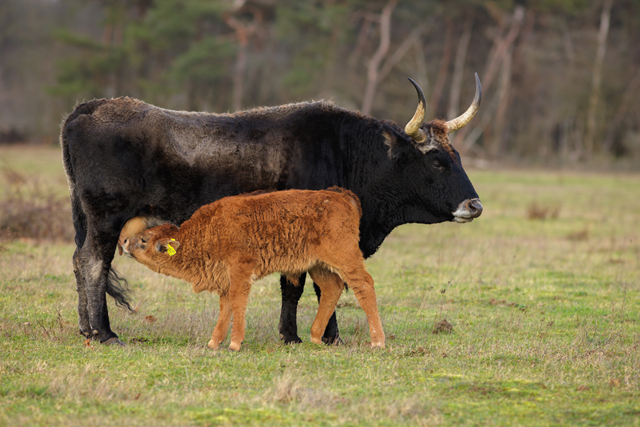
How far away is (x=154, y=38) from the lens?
4153cm

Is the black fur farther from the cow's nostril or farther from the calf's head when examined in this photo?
the calf's head

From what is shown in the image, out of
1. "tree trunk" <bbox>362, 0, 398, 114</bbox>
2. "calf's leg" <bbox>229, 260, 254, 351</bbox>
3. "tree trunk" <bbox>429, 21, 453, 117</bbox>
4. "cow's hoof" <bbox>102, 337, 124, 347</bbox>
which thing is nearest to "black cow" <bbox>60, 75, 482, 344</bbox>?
"cow's hoof" <bbox>102, 337, 124, 347</bbox>

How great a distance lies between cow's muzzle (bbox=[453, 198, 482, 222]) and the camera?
7.24 m

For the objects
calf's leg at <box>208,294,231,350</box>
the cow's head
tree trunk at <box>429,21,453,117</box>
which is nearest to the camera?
calf's leg at <box>208,294,231,350</box>

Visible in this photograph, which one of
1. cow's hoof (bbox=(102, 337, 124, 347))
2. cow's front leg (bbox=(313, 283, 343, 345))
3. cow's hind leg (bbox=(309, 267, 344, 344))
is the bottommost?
cow's hoof (bbox=(102, 337, 124, 347))

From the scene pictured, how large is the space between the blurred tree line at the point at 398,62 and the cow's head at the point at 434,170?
1336 inches

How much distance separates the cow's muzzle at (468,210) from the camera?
23.7 ft

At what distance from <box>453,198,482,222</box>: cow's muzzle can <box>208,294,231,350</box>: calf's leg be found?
2.48 metres

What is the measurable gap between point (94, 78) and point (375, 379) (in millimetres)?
42238

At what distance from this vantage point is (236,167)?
703 cm

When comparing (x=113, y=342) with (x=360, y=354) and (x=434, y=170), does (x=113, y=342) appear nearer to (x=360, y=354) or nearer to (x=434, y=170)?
(x=360, y=354)

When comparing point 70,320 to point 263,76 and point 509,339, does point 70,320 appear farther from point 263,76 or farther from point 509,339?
point 263,76

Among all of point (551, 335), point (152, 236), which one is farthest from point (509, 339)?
point (152, 236)

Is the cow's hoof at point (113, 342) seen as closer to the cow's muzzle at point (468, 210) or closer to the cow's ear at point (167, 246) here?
the cow's ear at point (167, 246)
